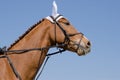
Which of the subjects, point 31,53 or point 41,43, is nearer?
point 31,53

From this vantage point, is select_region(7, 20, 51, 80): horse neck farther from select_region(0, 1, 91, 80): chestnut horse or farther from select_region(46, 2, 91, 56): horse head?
select_region(46, 2, 91, 56): horse head

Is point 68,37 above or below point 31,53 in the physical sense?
above

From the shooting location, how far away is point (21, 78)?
12711mm

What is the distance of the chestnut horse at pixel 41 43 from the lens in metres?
12.9

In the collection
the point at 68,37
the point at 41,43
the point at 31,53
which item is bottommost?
the point at 31,53

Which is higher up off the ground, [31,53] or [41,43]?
[41,43]

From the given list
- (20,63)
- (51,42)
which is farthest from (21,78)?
(51,42)

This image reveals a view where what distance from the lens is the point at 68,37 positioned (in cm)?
1335

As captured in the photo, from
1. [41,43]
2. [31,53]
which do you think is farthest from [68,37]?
[31,53]

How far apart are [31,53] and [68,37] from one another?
127cm

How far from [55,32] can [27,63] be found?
4.30 ft

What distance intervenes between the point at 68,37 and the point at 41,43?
0.87m

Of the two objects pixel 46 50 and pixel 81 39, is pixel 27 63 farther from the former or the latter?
pixel 81 39

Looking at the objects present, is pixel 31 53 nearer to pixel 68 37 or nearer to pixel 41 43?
pixel 41 43
